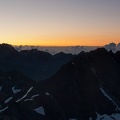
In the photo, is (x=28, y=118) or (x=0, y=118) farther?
(x=28, y=118)

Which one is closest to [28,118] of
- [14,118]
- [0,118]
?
[14,118]

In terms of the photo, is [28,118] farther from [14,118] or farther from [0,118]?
[0,118]
